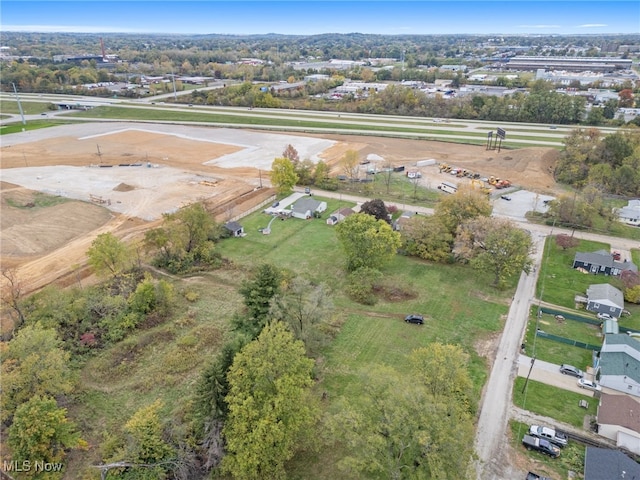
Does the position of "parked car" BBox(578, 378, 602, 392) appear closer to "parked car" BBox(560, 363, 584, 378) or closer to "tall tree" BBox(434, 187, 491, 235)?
"parked car" BBox(560, 363, 584, 378)

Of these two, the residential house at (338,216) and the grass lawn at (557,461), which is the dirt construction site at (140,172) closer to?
the residential house at (338,216)

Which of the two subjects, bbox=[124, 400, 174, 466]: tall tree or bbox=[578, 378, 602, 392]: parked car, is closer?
bbox=[124, 400, 174, 466]: tall tree

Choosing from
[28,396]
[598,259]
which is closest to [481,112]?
[598,259]

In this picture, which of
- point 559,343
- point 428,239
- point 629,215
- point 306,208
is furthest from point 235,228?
point 629,215

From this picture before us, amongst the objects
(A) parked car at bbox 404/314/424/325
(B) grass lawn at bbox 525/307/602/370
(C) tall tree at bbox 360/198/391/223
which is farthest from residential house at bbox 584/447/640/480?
(C) tall tree at bbox 360/198/391/223

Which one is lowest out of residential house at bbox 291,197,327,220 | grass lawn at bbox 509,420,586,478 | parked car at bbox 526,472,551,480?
grass lawn at bbox 509,420,586,478

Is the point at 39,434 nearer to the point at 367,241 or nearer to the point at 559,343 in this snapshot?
the point at 367,241
